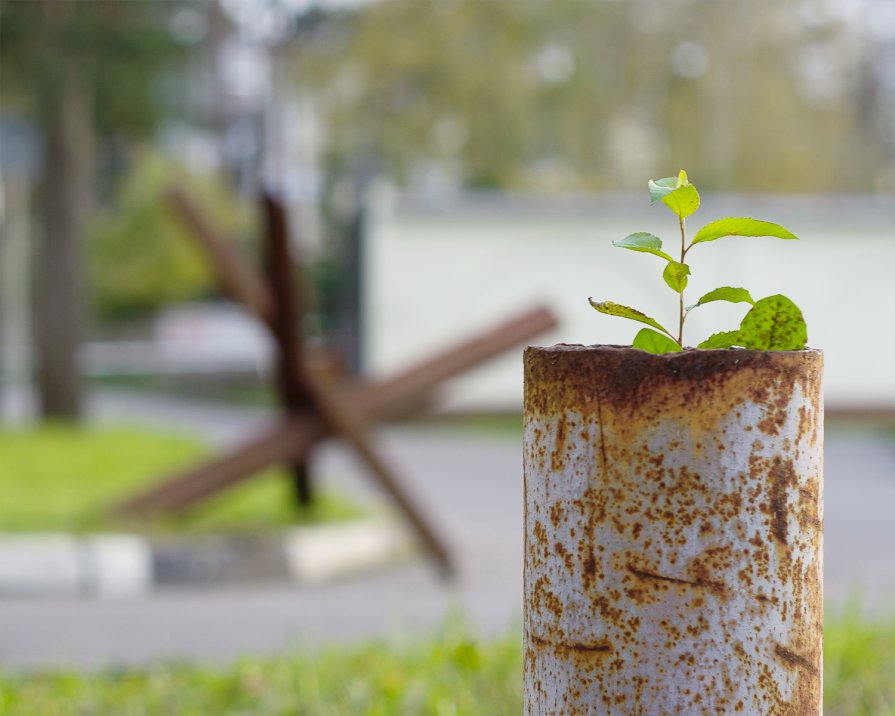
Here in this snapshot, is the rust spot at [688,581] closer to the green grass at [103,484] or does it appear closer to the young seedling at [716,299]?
the young seedling at [716,299]

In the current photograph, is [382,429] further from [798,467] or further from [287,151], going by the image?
[287,151]

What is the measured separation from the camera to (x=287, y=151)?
134ft

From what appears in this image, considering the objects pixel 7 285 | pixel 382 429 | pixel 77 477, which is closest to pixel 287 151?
pixel 7 285

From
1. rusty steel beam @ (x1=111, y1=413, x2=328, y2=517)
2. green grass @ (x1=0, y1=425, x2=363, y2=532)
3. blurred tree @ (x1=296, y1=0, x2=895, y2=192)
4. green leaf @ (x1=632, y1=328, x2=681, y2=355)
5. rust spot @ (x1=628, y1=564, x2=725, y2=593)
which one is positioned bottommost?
green grass @ (x1=0, y1=425, x2=363, y2=532)

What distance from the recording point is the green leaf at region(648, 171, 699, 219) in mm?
1903

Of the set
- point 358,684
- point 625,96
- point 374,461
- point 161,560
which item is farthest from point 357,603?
point 625,96

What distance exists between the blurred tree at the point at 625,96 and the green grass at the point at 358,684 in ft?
102

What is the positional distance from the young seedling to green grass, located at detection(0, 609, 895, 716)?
1721 millimetres

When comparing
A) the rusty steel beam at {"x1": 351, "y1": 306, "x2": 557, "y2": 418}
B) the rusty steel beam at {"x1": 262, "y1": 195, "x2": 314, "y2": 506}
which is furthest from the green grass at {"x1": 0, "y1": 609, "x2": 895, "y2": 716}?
the rusty steel beam at {"x1": 262, "y1": 195, "x2": 314, "y2": 506}

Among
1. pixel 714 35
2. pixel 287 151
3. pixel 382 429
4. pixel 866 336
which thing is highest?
pixel 714 35

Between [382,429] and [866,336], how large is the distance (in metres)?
6.14

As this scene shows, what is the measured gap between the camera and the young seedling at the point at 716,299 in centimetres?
192

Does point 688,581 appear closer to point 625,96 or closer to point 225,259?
point 225,259

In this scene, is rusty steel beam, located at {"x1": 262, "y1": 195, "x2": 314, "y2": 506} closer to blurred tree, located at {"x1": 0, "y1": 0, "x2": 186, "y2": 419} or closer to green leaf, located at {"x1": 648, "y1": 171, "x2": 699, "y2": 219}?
green leaf, located at {"x1": 648, "y1": 171, "x2": 699, "y2": 219}
